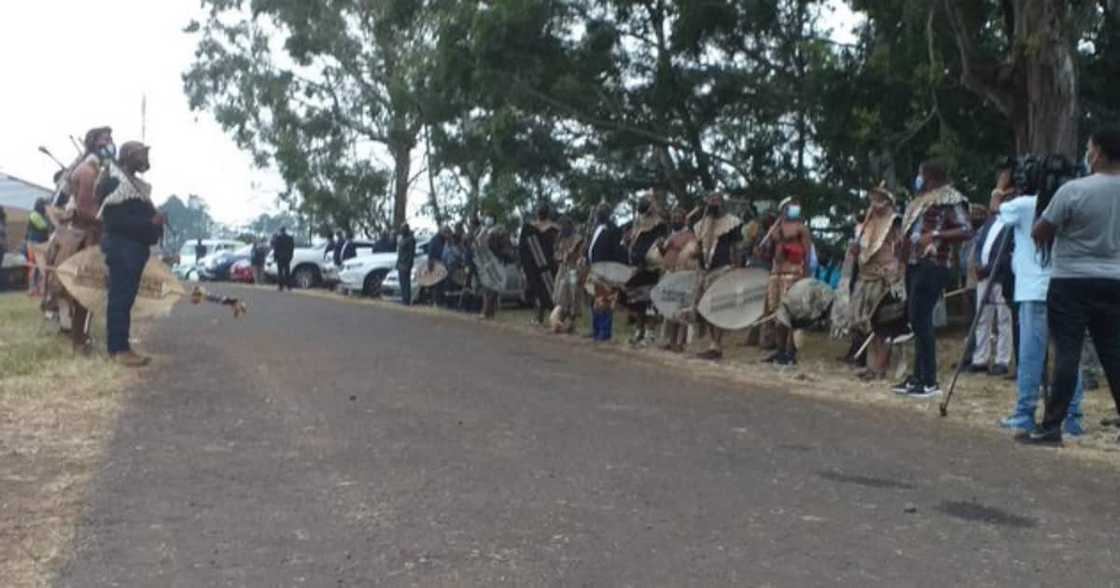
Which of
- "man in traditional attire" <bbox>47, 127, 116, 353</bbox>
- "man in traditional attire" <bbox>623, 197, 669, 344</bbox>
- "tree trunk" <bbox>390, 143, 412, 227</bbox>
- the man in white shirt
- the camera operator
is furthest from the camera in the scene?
"tree trunk" <bbox>390, 143, 412, 227</bbox>

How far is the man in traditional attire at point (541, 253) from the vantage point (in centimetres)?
1916

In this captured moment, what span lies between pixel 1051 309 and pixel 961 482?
5.28 feet

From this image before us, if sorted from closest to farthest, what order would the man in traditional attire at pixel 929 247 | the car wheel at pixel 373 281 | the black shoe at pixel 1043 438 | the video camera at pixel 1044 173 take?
1. the black shoe at pixel 1043 438
2. the video camera at pixel 1044 173
3. the man in traditional attire at pixel 929 247
4. the car wheel at pixel 373 281

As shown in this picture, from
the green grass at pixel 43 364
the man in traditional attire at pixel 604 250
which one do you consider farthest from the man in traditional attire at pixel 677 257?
the green grass at pixel 43 364

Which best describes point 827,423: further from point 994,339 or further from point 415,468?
point 994,339

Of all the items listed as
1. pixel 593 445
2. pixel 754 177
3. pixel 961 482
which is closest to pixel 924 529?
pixel 961 482

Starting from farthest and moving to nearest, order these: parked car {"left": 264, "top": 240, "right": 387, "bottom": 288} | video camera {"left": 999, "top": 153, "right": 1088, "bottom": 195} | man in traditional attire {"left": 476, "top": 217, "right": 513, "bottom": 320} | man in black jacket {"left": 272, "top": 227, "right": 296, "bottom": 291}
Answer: parked car {"left": 264, "top": 240, "right": 387, "bottom": 288} < man in black jacket {"left": 272, "top": 227, "right": 296, "bottom": 291} < man in traditional attire {"left": 476, "top": 217, "right": 513, "bottom": 320} < video camera {"left": 999, "top": 153, "right": 1088, "bottom": 195}

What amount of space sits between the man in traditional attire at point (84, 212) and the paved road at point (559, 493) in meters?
1.55

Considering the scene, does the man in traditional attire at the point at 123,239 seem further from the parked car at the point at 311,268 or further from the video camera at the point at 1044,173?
the parked car at the point at 311,268

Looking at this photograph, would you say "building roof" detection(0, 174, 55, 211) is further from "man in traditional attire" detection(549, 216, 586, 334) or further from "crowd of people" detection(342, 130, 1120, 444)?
"man in traditional attire" detection(549, 216, 586, 334)

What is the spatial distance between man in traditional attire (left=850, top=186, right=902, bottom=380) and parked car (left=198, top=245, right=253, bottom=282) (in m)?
34.6

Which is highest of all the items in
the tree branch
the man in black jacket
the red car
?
the tree branch

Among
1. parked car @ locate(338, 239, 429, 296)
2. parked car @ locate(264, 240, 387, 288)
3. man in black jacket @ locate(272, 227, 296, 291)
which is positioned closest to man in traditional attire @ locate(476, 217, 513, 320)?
parked car @ locate(338, 239, 429, 296)

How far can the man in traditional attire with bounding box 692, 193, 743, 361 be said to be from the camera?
567 inches
